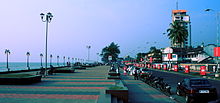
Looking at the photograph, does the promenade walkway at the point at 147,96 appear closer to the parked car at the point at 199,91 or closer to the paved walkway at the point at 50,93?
the parked car at the point at 199,91

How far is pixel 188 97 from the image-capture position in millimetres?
12617

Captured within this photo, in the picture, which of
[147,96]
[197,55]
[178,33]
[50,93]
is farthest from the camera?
[197,55]

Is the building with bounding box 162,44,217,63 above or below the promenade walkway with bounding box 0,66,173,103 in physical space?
above

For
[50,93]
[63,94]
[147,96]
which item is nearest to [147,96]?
[147,96]

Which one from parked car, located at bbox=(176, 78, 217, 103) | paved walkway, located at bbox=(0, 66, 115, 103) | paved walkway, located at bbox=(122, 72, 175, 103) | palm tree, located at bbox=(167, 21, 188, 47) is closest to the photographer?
paved walkway, located at bbox=(0, 66, 115, 103)

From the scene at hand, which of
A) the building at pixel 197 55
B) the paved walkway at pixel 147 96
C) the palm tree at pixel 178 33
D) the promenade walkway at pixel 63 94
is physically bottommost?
the paved walkway at pixel 147 96

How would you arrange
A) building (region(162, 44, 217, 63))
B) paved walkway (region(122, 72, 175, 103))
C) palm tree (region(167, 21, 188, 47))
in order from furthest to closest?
building (region(162, 44, 217, 63)) < palm tree (region(167, 21, 188, 47)) < paved walkway (region(122, 72, 175, 103))

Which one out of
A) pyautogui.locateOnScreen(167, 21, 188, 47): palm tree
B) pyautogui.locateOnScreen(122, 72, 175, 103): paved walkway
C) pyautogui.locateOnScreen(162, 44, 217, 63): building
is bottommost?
pyautogui.locateOnScreen(122, 72, 175, 103): paved walkway

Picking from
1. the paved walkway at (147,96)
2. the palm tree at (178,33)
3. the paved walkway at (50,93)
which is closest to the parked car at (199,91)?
the paved walkway at (147,96)

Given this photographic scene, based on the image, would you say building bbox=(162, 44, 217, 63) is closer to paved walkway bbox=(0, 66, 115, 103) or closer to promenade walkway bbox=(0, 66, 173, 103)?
promenade walkway bbox=(0, 66, 173, 103)

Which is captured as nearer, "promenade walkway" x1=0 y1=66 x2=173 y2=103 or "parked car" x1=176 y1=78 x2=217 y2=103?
"promenade walkway" x1=0 y1=66 x2=173 y2=103

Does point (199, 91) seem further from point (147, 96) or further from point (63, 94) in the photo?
point (63, 94)

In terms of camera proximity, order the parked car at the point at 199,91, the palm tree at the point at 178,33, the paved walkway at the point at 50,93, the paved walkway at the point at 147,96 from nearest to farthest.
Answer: the paved walkway at the point at 50,93, the parked car at the point at 199,91, the paved walkway at the point at 147,96, the palm tree at the point at 178,33

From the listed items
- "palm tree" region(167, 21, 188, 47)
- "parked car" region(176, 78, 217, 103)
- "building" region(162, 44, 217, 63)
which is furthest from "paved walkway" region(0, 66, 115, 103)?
"building" region(162, 44, 217, 63)
